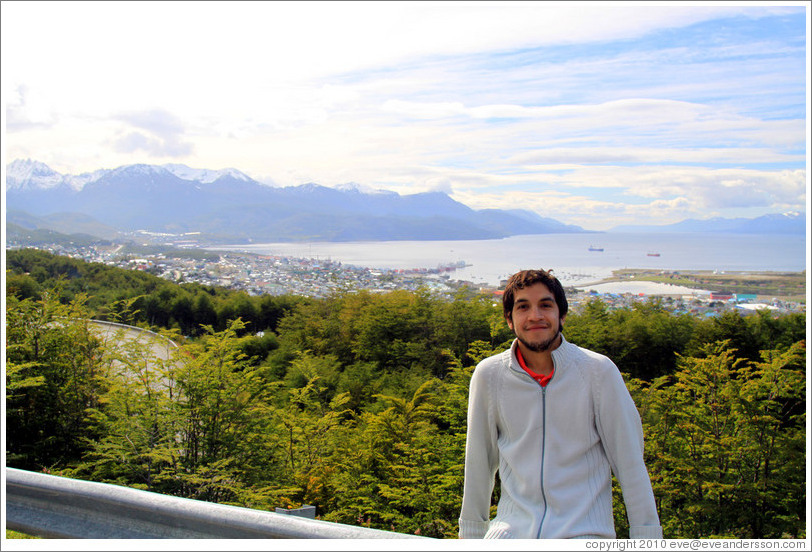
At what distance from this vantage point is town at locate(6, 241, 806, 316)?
77.5ft

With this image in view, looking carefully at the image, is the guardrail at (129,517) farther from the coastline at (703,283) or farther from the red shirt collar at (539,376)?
the coastline at (703,283)

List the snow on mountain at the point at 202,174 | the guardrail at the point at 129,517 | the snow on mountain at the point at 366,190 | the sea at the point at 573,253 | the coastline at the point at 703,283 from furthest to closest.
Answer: the snow on mountain at the point at 202,174, the snow on mountain at the point at 366,190, the sea at the point at 573,253, the coastline at the point at 703,283, the guardrail at the point at 129,517

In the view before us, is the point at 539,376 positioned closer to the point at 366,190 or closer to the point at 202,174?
the point at 366,190

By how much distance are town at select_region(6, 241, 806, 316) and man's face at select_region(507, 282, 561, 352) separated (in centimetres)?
1732

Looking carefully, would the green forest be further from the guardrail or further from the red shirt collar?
the red shirt collar

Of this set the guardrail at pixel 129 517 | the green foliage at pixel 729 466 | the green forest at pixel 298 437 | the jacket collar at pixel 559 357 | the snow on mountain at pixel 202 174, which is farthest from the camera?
the snow on mountain at pixel 202 174

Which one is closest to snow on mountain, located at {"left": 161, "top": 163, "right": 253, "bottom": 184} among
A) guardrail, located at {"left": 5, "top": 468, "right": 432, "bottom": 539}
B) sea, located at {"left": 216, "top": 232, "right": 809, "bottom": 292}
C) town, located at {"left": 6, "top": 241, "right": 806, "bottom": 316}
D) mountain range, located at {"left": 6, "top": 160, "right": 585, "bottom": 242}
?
mountain range, located at {"left": 6, "top": 160, "right": 585, "bottom": 242}

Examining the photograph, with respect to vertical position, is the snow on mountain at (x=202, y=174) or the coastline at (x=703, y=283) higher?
the snow on mountain at (x=202, y=174)

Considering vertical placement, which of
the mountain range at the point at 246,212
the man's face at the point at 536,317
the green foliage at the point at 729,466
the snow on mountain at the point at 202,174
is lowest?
the green foliage at the point at 729,466

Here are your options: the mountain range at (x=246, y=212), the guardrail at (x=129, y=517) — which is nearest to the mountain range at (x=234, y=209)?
the mountain range at (x=246, y=212)

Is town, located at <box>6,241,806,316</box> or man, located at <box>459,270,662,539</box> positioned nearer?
man, located at <box>459,270,662,539</box>

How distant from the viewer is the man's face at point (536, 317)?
78.5 inches

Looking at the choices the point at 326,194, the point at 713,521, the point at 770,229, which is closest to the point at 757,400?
the point at 713,521

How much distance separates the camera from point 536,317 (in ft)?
6.61
